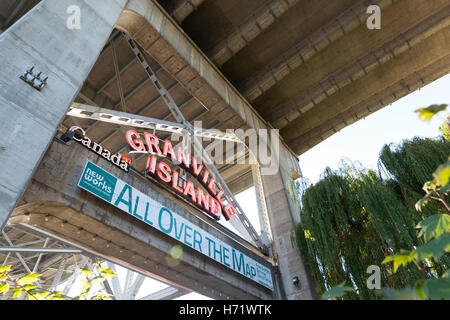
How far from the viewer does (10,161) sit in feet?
23.6

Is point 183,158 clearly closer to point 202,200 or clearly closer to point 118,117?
point 202,200

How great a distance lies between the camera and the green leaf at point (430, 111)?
210 cm

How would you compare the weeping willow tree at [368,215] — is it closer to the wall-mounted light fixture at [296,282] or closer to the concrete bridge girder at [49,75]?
the wall-mounted light fixture at [296,282]

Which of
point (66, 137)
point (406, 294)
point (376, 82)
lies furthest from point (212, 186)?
point (406, 294)

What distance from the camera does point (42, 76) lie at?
8461 millimetres

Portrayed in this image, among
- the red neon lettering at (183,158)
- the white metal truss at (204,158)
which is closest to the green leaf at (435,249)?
the red neon lettering at (183,158)

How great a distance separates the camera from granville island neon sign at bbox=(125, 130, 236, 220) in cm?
1312

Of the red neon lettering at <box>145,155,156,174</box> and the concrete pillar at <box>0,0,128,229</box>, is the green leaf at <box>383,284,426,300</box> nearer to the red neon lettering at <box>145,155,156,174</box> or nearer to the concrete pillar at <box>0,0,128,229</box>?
the concrete pillar at <box>0,0,128,229</box>

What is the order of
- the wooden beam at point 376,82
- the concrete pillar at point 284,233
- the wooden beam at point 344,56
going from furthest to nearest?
the wooden beam at point 376,82 < the wooden beam at point 344,56 < the concrete pillar at point 284,233

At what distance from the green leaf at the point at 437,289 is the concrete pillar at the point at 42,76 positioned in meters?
7.57

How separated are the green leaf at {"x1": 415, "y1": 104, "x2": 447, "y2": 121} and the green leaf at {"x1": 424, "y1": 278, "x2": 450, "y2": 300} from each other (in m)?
1.03

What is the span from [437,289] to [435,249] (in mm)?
295
